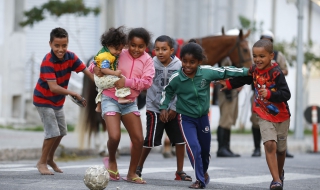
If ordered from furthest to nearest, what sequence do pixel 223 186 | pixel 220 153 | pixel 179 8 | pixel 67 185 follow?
1. pixel 179 8
2. pixel 220 153
3. pixel 223 186
4. pixel 67 185

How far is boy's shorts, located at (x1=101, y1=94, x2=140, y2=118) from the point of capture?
28.7 feet

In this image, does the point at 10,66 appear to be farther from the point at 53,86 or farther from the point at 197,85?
the point at 197,85

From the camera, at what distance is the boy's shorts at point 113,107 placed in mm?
8750

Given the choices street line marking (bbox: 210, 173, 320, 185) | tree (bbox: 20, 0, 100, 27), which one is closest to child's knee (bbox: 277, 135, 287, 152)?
street line marking (bbox: 210, 173, 320, 185)

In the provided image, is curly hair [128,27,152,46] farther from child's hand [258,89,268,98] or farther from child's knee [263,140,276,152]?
child's knee [263,140,276,152]

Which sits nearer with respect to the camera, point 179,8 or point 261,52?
point 261,52

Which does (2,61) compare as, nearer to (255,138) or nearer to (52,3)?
(52,3)

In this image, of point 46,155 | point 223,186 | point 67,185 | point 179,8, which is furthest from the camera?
point 179,8

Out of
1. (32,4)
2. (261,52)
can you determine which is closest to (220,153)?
(261,52)

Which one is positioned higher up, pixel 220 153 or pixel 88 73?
pixel 88 73

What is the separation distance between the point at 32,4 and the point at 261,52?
1467 centimetres

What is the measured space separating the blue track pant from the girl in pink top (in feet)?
1.66

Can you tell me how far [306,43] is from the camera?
28.7 metres

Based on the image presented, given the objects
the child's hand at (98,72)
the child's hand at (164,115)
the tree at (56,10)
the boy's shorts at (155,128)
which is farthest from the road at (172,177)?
the tree at (56,10)
